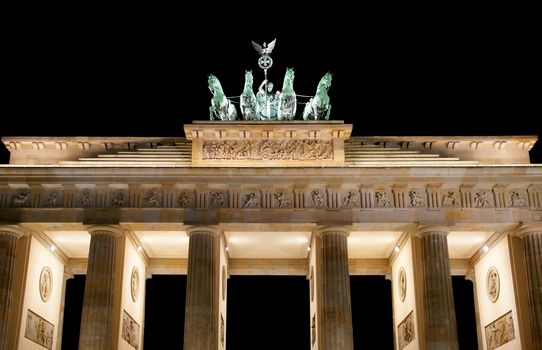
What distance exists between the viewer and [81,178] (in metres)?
29.7

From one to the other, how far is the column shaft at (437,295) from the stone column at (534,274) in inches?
124

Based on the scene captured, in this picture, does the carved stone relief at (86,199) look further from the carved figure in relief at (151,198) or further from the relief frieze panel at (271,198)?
the carved figure in relief at (151,198)

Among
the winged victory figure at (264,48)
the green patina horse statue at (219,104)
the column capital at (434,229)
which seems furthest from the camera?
the winged victory figure at (264,48)

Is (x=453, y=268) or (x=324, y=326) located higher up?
(x=453, y=268)

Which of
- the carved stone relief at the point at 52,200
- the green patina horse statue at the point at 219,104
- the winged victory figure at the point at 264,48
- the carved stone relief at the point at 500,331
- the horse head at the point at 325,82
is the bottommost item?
the carved stone relief at the point at 500,331

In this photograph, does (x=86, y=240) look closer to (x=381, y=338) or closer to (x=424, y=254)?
(x=424, y=254)

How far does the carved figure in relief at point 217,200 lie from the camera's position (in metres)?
29.9

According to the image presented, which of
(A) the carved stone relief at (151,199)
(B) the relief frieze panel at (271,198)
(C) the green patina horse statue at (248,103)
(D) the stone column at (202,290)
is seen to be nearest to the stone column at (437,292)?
(B) the relief frieze panel at (271,198)

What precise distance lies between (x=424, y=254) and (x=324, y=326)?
16.9 feet

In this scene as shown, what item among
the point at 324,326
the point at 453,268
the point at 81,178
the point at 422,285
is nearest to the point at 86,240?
the point at 81,178

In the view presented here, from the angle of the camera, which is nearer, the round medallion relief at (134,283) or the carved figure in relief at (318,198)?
the carved figure in relief at (318,198)

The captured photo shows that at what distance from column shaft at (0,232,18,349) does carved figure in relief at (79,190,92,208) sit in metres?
3.10

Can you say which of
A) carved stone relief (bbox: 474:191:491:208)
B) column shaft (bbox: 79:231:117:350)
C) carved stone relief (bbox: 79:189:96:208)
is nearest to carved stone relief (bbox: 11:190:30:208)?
carved stone relief (bbox: 79:189:96:208)

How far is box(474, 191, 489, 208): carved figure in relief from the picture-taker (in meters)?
29.8
